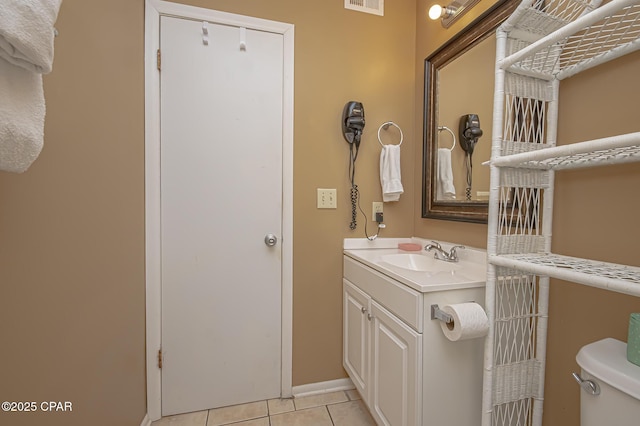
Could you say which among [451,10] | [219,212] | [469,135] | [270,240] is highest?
[451,10]

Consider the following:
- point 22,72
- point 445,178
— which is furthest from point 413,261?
point 22,72

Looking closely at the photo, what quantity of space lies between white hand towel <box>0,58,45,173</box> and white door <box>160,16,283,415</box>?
988 mm

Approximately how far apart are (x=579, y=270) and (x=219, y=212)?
60.0 inches

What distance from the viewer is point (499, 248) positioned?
3.01ft

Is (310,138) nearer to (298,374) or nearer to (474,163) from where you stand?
(474,163)

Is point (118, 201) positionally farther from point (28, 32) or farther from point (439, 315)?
point (439, 315)

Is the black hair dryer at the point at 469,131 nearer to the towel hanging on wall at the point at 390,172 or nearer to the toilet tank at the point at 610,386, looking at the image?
the towel hanging on wall at the point at 390,172

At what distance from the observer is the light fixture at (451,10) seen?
4.47 feet

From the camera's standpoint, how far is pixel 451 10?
1.42m

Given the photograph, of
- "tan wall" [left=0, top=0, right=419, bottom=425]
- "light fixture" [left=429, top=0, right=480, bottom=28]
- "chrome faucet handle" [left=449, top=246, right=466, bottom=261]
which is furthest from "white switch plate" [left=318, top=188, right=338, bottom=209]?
"light fixture" [left=429, top=0, right=480, bottom=28]

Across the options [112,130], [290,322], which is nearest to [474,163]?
[290,322]

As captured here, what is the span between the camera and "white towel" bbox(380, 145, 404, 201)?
65.3 inches

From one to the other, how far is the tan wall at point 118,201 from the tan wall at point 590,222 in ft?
3.00

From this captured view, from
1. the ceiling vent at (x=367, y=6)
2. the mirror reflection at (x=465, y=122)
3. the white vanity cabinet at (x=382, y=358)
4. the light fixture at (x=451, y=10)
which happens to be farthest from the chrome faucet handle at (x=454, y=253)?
the ceiling vent at (x=367, y=6)
